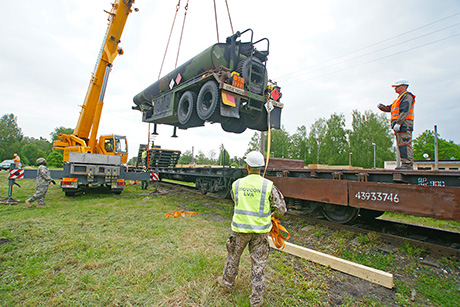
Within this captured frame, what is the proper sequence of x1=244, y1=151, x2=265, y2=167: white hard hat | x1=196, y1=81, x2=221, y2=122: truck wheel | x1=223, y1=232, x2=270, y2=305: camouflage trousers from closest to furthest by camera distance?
x1=223, y1=232, x2=270, y2=305: camouflage trousers < x1=244, y1=151, x2=265, y2=167: white hard hat < x1=196, y1=81, x2=221, y2=122: truck wheel

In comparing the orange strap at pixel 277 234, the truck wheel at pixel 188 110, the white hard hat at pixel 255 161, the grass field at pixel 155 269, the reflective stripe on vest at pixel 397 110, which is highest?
the truck wheel at pixel 188 110

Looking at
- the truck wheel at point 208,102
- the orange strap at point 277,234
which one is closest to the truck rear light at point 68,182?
the truck wheel at point 208,102

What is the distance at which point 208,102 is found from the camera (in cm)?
641

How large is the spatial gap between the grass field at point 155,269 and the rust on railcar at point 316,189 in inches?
25.2

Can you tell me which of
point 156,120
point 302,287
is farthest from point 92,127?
point 302,287

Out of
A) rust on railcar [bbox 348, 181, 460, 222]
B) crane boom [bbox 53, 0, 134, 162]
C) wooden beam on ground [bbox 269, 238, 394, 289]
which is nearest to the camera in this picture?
wooden beam on ground [bbox 269, 238, 394, 289]

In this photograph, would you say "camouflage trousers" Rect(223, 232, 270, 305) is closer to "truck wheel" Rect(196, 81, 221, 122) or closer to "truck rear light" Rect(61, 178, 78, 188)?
"truck wheel" Rect(196, 81, 221, 122)

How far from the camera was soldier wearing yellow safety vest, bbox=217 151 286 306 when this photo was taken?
2.38m

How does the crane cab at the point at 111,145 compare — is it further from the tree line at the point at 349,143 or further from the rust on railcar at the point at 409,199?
the tree line at the point at 349,143

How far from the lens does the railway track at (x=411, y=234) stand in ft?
11.8

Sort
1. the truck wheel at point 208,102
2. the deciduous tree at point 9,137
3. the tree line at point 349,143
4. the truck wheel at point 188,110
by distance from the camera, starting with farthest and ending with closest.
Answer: the deciduous tree at point 9,137
the tree line at point 349,143
the truck wheel at point 188,110
the truck wheel at point 208,102

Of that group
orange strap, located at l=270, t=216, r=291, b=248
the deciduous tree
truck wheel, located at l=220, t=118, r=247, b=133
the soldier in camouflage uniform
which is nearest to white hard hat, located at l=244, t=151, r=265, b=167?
orange strap, located at l=270, t=216, r=291, b=248

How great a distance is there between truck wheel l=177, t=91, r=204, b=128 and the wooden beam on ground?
440 centimetres

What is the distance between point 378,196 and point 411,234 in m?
1.63
